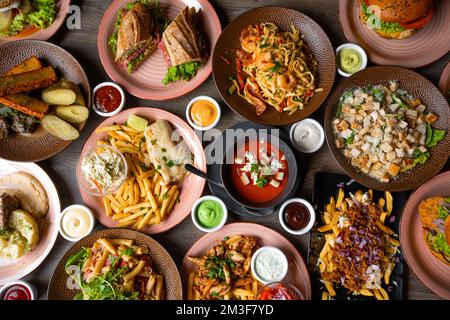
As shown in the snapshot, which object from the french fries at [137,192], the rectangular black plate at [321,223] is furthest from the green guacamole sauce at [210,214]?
the rectangular black plate at [321,223]

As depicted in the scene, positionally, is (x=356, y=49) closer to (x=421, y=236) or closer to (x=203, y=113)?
(x=203, y=113)

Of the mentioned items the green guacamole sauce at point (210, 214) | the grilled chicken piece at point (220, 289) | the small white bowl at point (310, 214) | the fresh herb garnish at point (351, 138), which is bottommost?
the grilled chicken piece at point (220, 289)

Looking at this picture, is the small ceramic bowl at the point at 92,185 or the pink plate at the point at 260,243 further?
the small ceramic bowl at the point at 92,185

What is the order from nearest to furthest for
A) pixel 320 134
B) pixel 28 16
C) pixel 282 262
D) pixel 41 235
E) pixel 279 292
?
pixel 279 292 → pixel 282 262 → pixel 320 134 → pixel 41 235 → pixel 28 16

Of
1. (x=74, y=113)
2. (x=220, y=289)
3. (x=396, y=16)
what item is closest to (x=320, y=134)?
(x=396, y=16)

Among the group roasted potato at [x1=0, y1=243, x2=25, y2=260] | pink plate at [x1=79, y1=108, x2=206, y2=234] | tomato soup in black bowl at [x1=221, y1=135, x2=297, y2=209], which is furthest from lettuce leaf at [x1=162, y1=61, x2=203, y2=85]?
roasted potato at [x1=0, y1=243, x2=25, y2=260]

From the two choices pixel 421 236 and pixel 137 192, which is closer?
pixel 421 236

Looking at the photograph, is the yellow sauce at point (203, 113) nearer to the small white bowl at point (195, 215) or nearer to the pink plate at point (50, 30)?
the small white bowl at point (195, 215)
